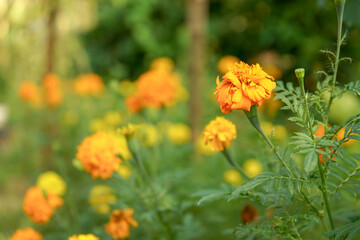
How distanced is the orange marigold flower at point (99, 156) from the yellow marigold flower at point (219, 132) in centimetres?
32

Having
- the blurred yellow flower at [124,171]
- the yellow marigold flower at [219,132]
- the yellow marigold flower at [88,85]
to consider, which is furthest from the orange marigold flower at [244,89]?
the yellow marigold flower at [88,85]

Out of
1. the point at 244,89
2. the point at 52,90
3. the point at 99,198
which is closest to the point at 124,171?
the point at 99,198

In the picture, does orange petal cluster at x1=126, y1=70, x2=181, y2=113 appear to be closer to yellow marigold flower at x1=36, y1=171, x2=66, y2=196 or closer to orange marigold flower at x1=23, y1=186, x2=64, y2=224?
yellow marigold flower at x1=36, y1=171, x2=66, y2=196

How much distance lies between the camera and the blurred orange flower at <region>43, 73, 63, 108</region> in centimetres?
250

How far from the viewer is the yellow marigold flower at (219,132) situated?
1.05 m

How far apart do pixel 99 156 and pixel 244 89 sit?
584 mm

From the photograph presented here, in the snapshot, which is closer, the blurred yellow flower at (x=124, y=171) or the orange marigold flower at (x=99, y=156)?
the orange marigold flower at (x=99, y=156)

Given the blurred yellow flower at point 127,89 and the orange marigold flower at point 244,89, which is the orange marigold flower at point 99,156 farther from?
the blurred yellow flower at point 127,89

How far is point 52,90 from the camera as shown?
2512mm

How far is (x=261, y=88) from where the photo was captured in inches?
31.3

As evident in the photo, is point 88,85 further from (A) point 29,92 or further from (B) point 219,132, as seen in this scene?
(B) point 219,132

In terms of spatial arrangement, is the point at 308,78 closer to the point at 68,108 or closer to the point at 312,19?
the point at 312,19

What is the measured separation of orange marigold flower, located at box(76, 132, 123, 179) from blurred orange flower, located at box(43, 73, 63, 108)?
1.32m

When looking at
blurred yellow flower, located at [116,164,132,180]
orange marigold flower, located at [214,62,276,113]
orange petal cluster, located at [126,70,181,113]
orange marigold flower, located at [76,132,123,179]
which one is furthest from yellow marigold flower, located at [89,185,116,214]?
orange marigold flower, located at [214,62,276,113]
